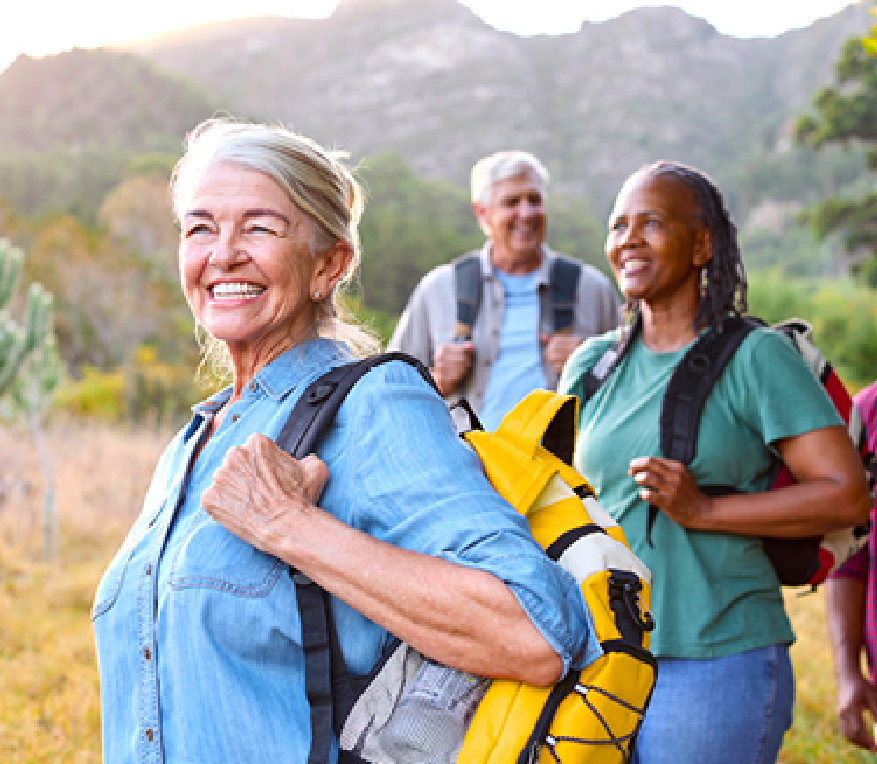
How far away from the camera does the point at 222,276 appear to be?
148cm

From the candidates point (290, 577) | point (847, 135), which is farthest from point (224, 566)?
point (847, 135)

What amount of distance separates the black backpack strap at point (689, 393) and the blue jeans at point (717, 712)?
12.9 inches

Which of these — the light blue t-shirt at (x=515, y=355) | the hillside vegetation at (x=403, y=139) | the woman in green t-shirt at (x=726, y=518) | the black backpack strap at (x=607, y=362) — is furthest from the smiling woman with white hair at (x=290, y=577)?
the light blue t-shirt at (x=515, y=355)

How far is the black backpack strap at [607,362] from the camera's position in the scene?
8.01 ft

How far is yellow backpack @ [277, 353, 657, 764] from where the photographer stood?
3.57ft

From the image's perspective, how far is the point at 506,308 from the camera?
13.2ft

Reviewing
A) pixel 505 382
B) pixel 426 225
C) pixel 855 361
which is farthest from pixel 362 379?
pixel 426 225

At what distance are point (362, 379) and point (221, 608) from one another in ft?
1.18

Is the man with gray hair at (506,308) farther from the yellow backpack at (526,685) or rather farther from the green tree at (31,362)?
the green tree at (31,362)

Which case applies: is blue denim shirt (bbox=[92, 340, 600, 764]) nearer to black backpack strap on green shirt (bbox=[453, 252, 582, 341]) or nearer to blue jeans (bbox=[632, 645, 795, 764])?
blue jeans (bbox=[632, 645, 795, 764])

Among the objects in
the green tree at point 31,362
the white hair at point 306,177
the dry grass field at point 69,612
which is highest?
A: the white hair at point 306,177

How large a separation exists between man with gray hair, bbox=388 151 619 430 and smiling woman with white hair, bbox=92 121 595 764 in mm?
2469

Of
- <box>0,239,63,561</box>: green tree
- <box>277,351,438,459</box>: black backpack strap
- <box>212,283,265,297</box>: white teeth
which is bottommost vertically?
<box>0,239,63,561</box>: green tree

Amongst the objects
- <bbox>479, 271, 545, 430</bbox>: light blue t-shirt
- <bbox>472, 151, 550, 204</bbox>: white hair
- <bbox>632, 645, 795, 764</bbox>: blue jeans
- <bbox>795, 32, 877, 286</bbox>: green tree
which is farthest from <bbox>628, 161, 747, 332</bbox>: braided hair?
<bbox>795, 32, 877, 286</bbox>: green tree
